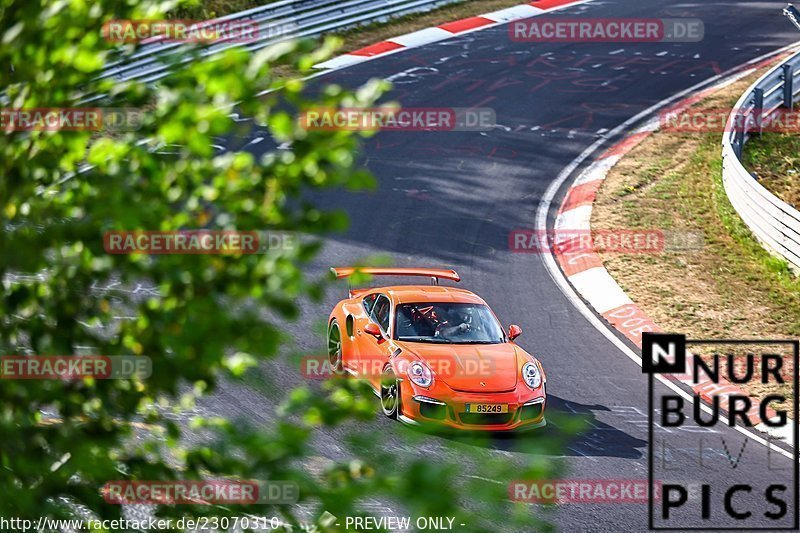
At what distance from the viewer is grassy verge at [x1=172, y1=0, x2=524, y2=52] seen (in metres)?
26.9

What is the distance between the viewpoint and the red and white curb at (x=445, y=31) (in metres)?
26.2

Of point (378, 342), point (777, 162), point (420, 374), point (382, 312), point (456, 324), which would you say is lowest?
point (420, 374)

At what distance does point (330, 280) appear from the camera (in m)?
3.85

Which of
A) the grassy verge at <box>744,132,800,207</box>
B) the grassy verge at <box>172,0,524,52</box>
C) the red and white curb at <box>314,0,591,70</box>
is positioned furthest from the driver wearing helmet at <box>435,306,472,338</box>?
the grassy verge at <box>172,0,524,52</box>

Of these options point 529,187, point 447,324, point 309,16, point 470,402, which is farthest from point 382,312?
point 309,16

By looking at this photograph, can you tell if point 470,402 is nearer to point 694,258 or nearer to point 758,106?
point 694,258

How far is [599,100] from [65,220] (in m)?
22.8

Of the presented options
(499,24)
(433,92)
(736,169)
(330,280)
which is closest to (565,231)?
(736,169)

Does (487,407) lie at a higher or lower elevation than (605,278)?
lower

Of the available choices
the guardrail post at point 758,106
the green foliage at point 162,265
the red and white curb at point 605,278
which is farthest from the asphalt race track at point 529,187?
the guardrail post at point 758,106

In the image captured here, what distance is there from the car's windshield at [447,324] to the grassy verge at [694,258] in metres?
3.58

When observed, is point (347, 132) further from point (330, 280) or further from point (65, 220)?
point (65, 220)

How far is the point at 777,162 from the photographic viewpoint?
20.8 metres

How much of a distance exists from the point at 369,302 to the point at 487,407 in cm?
251
